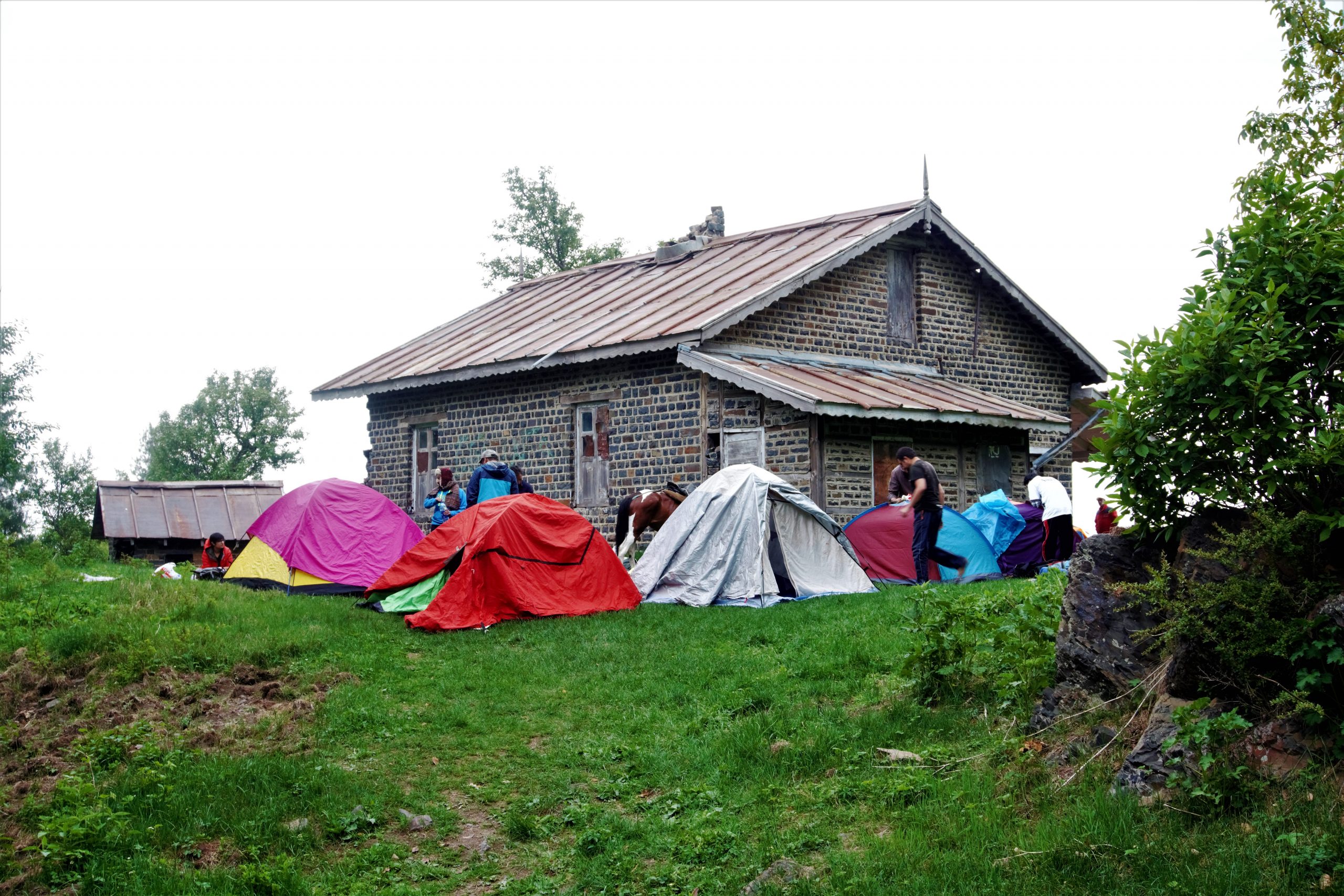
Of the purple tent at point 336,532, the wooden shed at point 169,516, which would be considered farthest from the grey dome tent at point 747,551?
the wooden shed at point 169,516

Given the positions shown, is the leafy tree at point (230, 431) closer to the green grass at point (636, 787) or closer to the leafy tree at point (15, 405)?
the leafy tree at point (15, 405)

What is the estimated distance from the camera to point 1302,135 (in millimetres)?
16500

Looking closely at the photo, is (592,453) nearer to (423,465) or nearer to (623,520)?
(623,520)

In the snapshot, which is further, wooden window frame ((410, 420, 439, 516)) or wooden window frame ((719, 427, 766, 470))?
wooden window frame ((410, 420, 439, 516))

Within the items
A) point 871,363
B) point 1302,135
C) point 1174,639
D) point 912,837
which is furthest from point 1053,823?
point 871,363

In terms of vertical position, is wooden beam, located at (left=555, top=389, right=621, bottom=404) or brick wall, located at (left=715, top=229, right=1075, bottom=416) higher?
brick wall, located at (left=715, top=229, right=1075, bottom=416)

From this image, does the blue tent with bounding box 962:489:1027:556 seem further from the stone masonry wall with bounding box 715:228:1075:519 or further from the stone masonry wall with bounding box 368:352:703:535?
the stone masonry wall with bounding box 368:352:703:535

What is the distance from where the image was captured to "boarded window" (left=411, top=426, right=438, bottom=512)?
2342 centimetres

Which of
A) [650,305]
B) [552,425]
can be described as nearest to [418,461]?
[552,425]

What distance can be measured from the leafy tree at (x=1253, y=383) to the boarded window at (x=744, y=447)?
1108 centimetres

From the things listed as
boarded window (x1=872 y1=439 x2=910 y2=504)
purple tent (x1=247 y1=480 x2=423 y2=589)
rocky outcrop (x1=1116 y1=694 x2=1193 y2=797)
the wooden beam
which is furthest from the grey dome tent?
rocky outcrop (x1=1116 y1=694 x2=1193 y2=797)

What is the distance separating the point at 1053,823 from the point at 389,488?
792 inches

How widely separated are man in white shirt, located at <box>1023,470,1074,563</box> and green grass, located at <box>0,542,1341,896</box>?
519cm

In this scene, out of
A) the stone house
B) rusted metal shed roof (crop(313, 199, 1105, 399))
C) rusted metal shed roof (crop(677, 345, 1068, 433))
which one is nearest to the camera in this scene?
rusted metal shed roof (crop(677, 345, 1068, 433))
